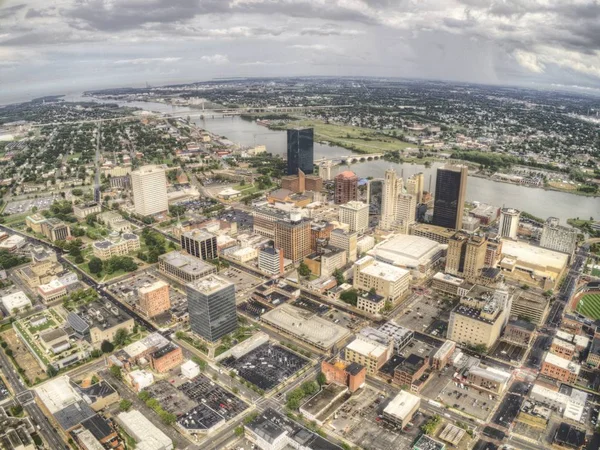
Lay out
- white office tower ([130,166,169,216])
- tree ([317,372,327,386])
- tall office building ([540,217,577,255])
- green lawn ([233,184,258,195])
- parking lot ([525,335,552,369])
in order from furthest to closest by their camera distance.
Answer: 1. green lawn ([233,184,258,195])
2. white office tower ([130,166,169,216])
3. tall office building ([540,217,577,255])
4. parking lot ([525,335,552,369])
5. tree ([317,372,327,386])

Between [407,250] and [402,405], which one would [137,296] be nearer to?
[402,405]

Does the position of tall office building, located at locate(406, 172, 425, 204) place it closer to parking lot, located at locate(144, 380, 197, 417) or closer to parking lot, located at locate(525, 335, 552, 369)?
parking lot, located at locate(525, 335, 552, 369)

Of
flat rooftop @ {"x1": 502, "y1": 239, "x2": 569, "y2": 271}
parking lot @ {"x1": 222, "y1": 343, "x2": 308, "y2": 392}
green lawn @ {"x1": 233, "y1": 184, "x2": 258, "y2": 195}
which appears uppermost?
green lawn @ {"x1": 233, "y1": 184, "x2": 258, "y2": 195}

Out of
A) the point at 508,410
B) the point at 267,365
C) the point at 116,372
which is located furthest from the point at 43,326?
the point at 508,410

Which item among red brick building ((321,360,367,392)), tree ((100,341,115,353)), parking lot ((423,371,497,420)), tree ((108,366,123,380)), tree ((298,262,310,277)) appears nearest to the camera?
parking lot ((423,371,497,420))

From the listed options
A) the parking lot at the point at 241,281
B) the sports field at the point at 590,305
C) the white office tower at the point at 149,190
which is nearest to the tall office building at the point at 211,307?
the parking lot at the point at 241,281

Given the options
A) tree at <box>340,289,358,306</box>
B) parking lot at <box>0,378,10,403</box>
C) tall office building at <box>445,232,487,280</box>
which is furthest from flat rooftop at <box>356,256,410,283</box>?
parking lot at <box>0,378,10,403</box>

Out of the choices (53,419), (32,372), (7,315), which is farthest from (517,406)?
(7,315)
